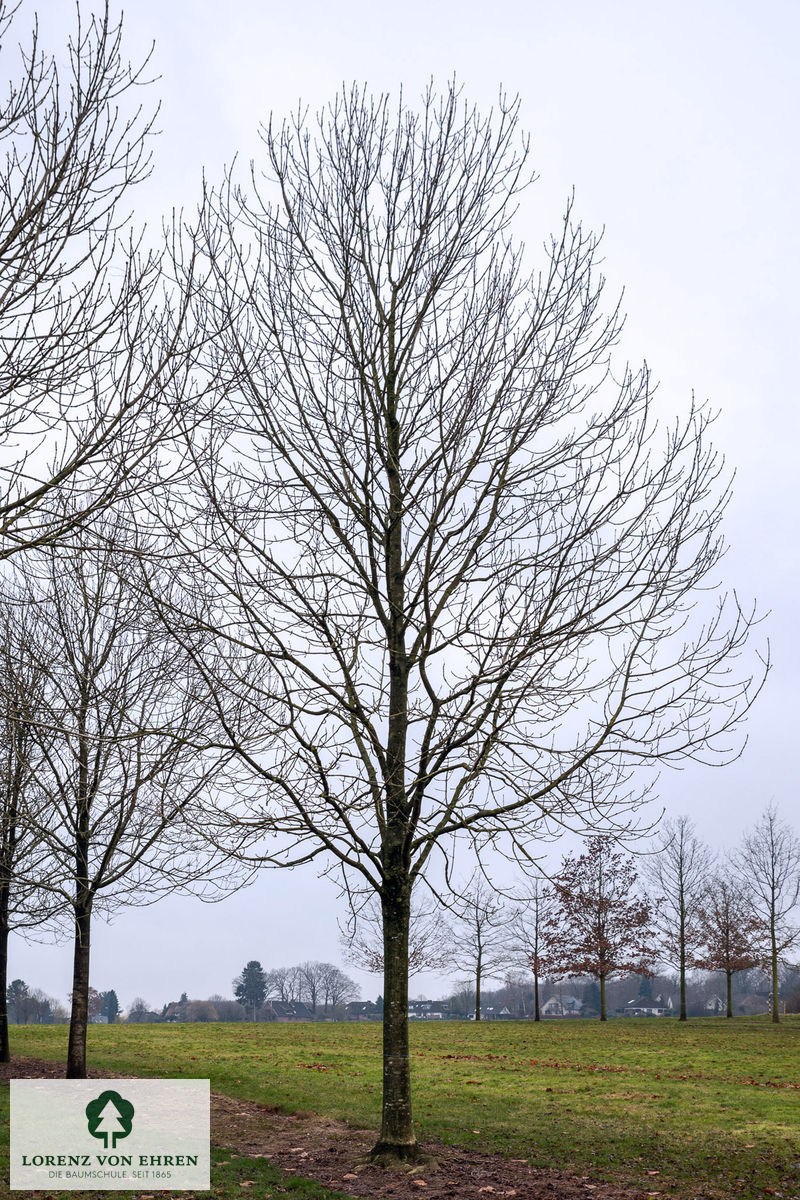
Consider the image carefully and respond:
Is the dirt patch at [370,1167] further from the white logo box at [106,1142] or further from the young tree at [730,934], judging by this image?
the young tree at [730,934]

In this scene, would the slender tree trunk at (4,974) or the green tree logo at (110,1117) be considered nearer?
the green tree logo at (110,1117)

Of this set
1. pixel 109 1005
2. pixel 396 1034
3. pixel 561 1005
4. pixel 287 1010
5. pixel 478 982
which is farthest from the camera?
pixel 109 1005

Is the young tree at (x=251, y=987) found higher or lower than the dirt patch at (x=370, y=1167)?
lower

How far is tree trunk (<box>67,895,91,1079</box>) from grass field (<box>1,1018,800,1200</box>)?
231 cm

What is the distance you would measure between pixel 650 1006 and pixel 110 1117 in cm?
6994

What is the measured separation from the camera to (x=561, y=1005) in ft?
242

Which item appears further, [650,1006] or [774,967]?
[650,1006]

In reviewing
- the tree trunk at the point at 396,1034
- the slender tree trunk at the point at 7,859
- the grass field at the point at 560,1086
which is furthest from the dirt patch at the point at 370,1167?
the slender tree trunk at the point at 7,859

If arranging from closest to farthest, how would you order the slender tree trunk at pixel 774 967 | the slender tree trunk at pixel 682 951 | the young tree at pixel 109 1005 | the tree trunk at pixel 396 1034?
the tree trunk at pixel 396 1034, the slender tree trunk at pixel 774 967, the slender tree trunk at pixel 682 951, the young tree at pixel 109 1005

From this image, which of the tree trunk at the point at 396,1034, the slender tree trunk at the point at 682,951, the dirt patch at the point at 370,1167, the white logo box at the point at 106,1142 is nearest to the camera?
the dirt patch at the point at 370,1167

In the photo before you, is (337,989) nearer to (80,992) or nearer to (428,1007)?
(428,1007)

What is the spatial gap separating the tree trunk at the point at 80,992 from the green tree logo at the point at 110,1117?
137 inches

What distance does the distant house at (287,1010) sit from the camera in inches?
2741

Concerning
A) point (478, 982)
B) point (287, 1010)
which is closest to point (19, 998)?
point (287, 1010)
